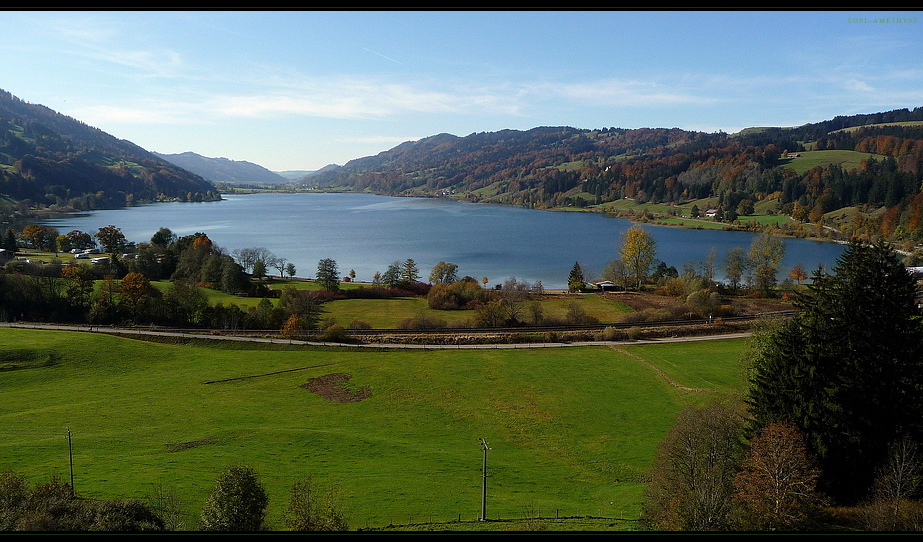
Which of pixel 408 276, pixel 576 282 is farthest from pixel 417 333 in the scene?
pixel 576 282

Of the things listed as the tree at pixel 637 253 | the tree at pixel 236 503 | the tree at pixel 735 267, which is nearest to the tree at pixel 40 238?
the tree at pixel 637 253

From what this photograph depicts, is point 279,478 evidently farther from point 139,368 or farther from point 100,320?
point 100,320

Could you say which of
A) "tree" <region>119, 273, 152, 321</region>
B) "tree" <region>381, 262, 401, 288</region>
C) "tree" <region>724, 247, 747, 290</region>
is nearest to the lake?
"tree" <region>381, 262, 401, 288</region>

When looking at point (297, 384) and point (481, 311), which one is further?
point (481, 311)

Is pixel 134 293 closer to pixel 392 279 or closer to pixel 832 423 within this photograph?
pixel 392 279

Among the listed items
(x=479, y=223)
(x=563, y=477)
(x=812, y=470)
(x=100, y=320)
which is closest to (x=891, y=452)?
(x=812, y=470)

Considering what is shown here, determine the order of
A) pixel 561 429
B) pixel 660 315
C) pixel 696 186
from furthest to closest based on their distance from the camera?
pixel 696 186 < pixel 660 315 < pixel 561 429
